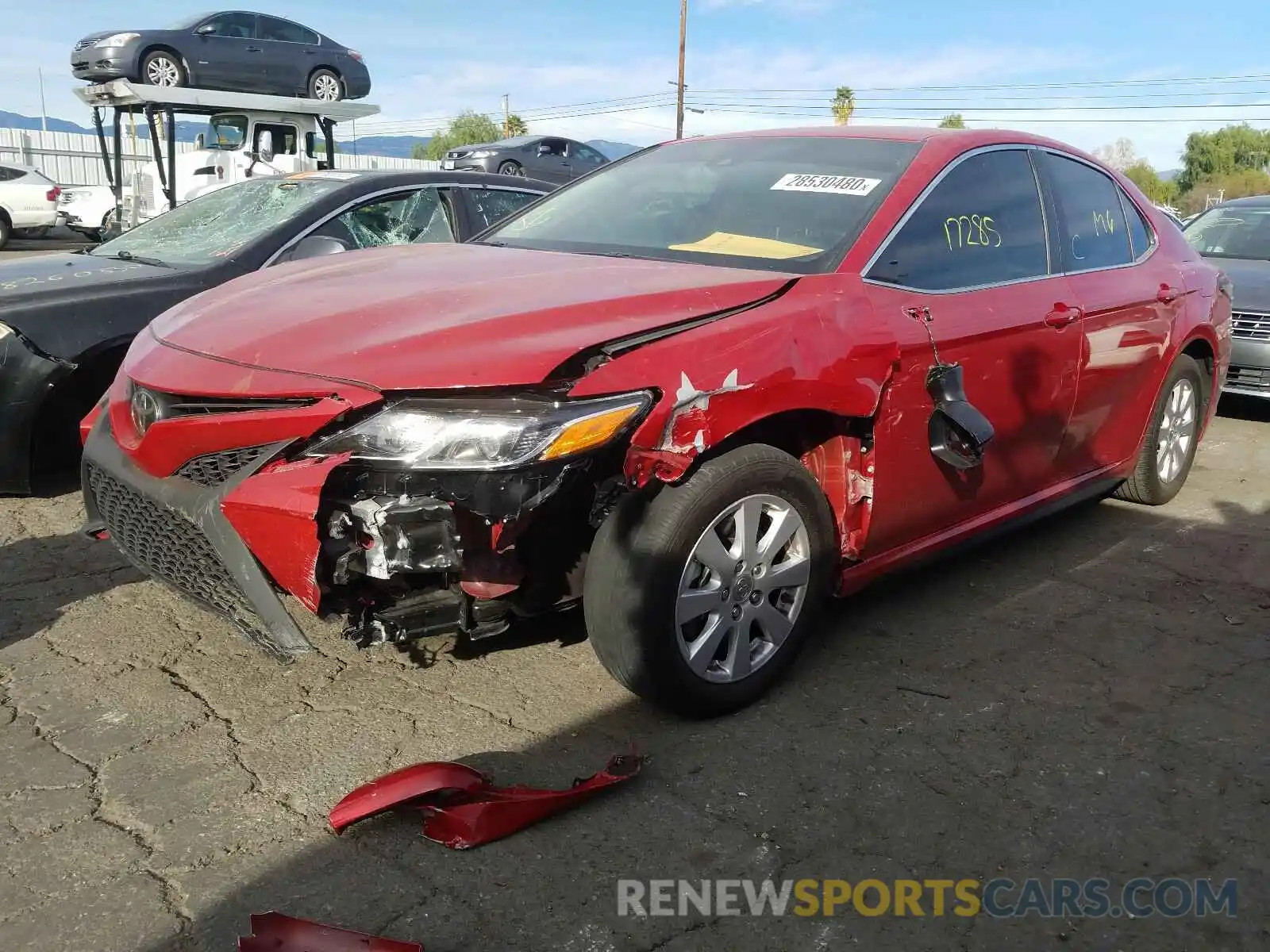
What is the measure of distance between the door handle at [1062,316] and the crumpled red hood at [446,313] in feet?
4.03

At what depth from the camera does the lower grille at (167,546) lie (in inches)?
103

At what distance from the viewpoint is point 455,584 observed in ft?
8.45

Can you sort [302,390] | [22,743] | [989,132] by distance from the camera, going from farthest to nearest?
[989,132] < [22,743] < [302,390]

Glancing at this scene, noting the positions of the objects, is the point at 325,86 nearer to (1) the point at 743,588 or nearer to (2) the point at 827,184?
(2) the point at 827,184

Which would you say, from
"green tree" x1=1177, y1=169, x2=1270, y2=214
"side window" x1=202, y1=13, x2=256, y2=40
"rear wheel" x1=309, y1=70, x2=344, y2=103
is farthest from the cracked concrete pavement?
"green tree" x1=1177, y1=169, x2=1270, y2=214

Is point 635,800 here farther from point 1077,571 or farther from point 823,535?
point 1077,571

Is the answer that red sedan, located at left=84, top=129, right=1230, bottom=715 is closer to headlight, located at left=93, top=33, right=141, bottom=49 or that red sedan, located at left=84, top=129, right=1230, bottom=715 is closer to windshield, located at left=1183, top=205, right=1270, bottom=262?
windshield, located at left=1183, top=205, right=1270, bottom=262

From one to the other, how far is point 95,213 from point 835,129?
61.6 feet

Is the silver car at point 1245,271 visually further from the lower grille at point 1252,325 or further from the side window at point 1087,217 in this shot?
the side window at point 1087,217

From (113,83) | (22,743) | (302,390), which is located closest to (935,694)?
(302,390)

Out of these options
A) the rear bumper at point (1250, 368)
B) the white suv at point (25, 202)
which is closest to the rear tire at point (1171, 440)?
the rear bumper at point (1250, 368)

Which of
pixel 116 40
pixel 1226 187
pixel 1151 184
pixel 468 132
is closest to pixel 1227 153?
pixel 1151 184

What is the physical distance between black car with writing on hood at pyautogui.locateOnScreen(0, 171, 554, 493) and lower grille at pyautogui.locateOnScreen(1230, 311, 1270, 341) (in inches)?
190

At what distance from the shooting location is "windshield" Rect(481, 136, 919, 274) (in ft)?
10.9
